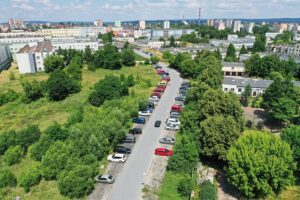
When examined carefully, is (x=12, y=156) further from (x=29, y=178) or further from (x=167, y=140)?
(x=167, y=140)

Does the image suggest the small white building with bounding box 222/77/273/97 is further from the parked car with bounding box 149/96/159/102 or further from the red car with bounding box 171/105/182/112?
the parked car with bounding box 149/96/159/102

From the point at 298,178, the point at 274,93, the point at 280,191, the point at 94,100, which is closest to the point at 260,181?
the point at 280,191

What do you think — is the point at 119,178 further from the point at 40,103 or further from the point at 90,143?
the point at 40,103

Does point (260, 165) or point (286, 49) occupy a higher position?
point (286, 49)

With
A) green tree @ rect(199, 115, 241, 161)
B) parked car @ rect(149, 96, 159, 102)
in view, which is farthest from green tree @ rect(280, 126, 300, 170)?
parked car @ rect(149, 96, 159, 102)

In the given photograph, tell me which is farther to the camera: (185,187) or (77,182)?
(185,187)

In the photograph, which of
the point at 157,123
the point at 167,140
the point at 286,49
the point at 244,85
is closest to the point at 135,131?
the point at 157,123

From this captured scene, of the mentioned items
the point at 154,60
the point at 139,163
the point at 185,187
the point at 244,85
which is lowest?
the point at 139,163
